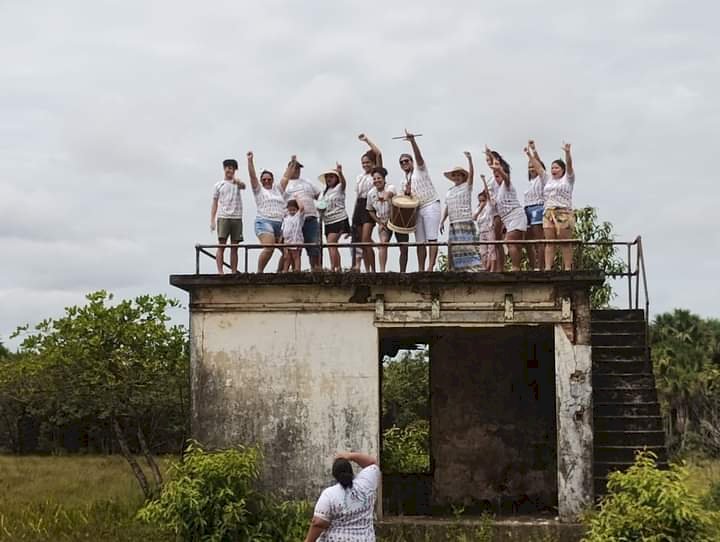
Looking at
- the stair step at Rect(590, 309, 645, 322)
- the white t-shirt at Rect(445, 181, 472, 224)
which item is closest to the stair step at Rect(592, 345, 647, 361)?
the stair step at Rect(590, 309, 645, 322)

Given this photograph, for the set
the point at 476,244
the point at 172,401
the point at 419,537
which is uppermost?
the point at 476,244

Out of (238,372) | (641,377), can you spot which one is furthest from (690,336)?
(238,372)

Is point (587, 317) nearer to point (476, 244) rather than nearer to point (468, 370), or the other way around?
point (476, 244)

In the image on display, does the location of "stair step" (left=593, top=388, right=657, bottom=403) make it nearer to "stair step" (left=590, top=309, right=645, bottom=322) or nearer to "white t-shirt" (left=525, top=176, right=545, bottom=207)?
"stair step" (left=590, top=309, right=645, bottom=322)

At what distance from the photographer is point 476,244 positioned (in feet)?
38.9

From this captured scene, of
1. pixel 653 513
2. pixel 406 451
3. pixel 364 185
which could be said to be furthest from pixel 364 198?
pixel 406 451

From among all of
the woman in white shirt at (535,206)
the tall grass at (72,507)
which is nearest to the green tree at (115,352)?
the tall grass at (72,507)

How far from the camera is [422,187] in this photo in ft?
40.7

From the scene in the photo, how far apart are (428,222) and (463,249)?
531 mm

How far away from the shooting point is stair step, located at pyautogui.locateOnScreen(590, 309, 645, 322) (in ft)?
44.7

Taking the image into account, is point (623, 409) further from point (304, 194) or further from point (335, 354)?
point (304, 194)

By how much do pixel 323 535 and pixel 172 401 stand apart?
44.5 ft

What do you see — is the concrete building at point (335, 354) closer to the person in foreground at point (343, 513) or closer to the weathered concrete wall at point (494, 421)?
the weathered concrete wall at point (494, 421)

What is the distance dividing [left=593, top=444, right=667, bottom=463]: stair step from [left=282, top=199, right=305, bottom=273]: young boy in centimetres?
425
